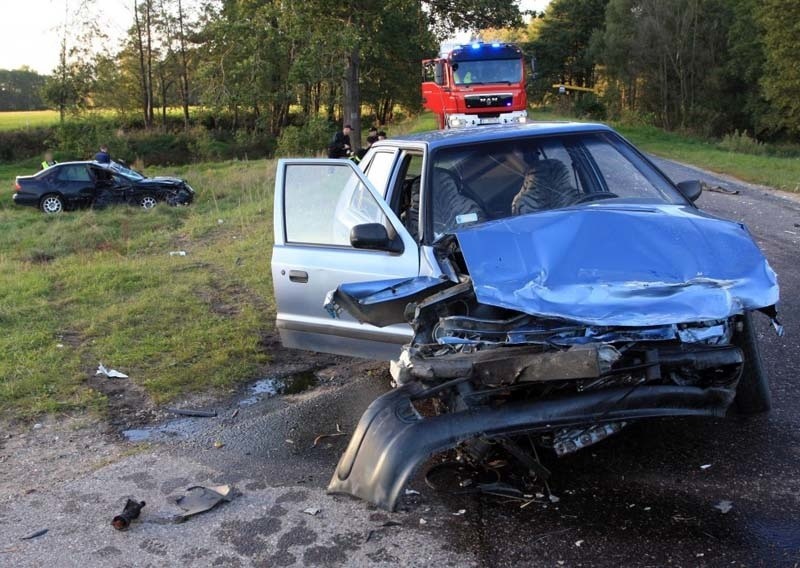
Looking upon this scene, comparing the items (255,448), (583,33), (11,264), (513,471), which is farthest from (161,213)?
(583,33)

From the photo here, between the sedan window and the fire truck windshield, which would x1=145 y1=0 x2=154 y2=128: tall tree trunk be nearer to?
the sedan window

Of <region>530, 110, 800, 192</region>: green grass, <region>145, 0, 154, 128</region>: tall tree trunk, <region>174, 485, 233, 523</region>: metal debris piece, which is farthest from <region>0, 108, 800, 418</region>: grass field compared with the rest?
<region>145, 0, 154, 128</region>: tall tree trunk

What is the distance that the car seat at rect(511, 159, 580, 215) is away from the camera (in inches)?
193

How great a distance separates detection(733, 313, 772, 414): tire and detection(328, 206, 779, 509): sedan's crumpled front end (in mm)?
614

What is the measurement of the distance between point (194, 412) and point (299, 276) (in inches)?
48.3

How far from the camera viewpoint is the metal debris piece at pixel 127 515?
3.58m

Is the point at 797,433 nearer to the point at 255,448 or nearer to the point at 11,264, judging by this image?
the point at 255,448

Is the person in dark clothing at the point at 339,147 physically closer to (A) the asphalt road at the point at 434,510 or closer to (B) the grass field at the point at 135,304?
(B) the grass field at the point at 135,304

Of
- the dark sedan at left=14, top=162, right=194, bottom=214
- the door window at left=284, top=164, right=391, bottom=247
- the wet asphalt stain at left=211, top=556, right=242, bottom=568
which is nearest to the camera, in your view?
the wet asphalt stain at left=211, top=556, right=242, bottom=568

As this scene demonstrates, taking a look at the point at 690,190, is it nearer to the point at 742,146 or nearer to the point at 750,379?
the point at 750,379

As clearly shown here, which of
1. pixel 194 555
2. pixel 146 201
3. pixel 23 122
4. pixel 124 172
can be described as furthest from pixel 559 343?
pixel 23 122

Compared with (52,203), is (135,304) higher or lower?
lower

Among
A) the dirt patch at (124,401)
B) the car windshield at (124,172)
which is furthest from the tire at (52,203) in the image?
the dirt patch at (124,401)

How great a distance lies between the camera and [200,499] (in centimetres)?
383
